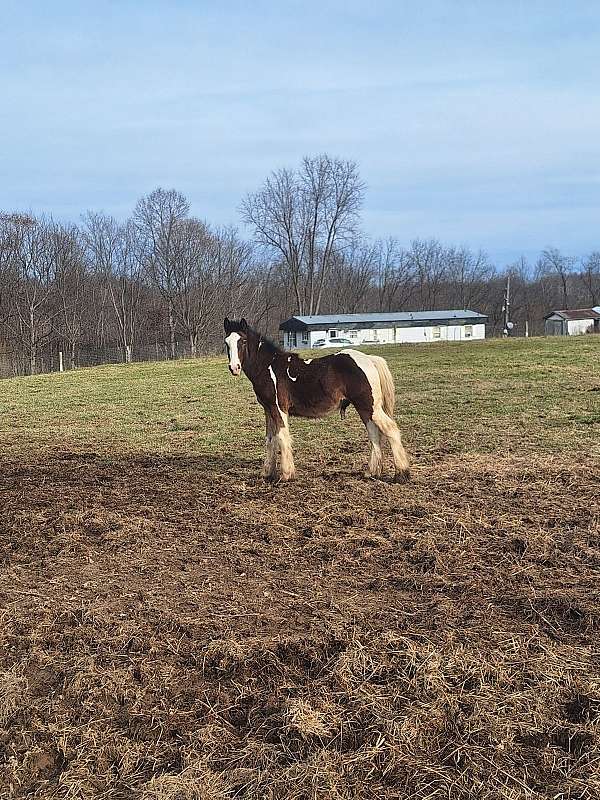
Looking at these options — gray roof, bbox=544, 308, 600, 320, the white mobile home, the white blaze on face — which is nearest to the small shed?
gray roof, bbox=544, 308, 600, 320

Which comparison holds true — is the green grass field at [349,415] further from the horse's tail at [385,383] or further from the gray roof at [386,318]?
the gray roof at [386,318]

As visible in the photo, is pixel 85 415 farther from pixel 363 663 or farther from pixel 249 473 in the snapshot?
pixel 363 663

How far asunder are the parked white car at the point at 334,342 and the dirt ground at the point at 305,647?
51.7 m

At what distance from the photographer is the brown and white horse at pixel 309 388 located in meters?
7.94

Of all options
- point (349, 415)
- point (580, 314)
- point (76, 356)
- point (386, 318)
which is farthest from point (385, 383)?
point (580, 314)

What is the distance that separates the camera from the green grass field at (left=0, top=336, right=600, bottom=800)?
285 cm

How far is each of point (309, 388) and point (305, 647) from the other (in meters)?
4.48

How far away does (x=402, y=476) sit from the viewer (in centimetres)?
792

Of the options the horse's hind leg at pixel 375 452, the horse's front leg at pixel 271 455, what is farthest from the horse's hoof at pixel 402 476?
the horse's front leg at pixel 271 455

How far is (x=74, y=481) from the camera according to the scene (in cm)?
855

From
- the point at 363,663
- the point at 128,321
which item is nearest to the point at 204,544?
the point at 363,663

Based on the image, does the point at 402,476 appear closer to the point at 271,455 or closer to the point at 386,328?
the point at 271,455

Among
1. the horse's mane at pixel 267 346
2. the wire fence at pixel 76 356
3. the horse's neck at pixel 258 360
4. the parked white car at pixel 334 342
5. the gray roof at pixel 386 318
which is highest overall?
the gray roof at pixel 386 318

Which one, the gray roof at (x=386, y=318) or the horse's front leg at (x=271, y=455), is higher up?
the gray roof at (x=386, y=318)
